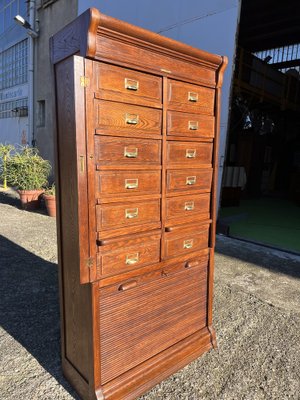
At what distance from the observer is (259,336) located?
240 centimetres

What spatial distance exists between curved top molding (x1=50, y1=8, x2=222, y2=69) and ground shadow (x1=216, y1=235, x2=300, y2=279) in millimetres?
3021

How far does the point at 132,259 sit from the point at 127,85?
0.96 m

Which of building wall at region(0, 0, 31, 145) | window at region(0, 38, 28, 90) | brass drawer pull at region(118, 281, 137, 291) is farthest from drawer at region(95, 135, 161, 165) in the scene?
window at region(0, 38, 28, 90)

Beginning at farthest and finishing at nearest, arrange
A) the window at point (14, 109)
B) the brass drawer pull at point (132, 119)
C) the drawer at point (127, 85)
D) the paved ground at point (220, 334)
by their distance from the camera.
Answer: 1. the window at point (14, 109)
2. the paved ground at point (220, 334)
3. the brass drawer pull at point (132, 119)
4. the drawer at point (127, 85)

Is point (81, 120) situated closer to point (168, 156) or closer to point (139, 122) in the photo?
point (139, 122)

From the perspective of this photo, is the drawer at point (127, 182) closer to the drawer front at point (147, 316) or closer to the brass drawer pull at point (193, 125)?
the brass drawer pull at point (193, 125)

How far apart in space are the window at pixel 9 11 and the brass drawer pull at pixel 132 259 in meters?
10.4

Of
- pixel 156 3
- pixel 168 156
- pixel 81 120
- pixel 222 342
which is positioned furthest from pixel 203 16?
pixel 222 342

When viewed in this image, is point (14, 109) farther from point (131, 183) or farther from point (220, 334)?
point (220, 334)

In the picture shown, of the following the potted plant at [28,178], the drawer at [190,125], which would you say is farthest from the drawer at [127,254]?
the potted plant at [28,178]

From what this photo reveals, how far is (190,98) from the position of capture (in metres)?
1.87

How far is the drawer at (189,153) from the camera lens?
185cm

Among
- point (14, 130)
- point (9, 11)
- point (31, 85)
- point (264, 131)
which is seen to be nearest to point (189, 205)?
point (31, 85)

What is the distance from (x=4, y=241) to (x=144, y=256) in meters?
3.38
